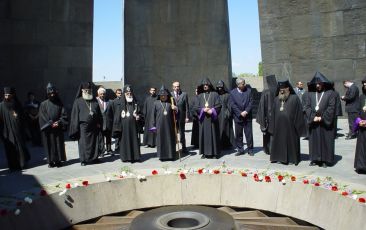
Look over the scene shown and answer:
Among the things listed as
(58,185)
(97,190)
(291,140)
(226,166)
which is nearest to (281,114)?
(291,140)

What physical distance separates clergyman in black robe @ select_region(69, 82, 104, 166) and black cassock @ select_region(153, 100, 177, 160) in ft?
4.36

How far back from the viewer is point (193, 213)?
6.11 metres

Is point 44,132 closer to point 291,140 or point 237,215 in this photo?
point 237,215

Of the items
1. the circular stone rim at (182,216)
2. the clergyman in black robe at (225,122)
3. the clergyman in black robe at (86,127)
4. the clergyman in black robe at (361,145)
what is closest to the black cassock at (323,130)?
the clergyman in black robe at (361,145)

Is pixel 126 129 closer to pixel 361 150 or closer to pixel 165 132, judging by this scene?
pixel 165 132

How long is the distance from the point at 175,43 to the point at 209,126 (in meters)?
10.4

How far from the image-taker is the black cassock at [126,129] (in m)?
8.87

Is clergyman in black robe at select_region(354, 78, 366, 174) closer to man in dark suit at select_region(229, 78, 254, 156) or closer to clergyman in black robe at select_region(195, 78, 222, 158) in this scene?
man in dark suit at select_region(229, 78, 254, 156)

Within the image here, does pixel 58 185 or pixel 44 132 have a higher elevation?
pixel 44 132

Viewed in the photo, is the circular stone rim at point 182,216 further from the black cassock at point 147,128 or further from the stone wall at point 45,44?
the stone wall at point 45,44

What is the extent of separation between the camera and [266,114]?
29.3 feet

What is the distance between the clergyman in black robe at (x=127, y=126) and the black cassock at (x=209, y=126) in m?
1.43

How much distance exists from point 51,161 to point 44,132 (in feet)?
2.18

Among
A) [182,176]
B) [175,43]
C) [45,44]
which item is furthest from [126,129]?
[175,43]
